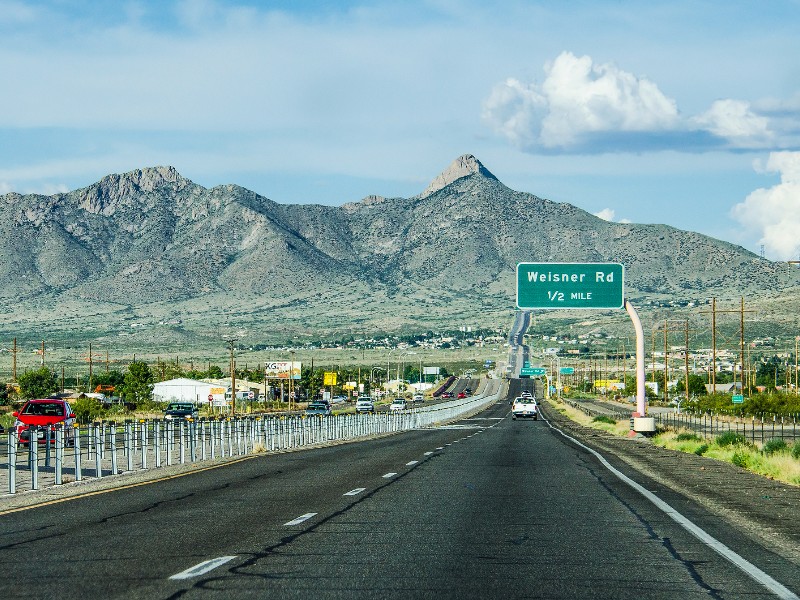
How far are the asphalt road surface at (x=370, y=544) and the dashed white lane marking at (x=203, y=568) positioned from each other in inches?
0.7

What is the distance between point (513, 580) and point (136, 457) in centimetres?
2755

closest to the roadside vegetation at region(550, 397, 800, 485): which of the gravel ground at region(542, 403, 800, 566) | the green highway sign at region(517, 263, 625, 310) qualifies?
the gravel ground at region(542, 403, 800, 566)

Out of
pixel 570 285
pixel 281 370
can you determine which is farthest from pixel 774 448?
pixel 281 370

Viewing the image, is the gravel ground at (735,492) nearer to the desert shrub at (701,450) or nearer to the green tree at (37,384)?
the desert shrub at (701,450)

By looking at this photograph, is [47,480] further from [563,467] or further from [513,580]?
[513,580]

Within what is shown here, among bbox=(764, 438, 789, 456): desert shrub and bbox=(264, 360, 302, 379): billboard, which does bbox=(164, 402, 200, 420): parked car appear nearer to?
bbox=(764, 438, 789, 456): desert shrub

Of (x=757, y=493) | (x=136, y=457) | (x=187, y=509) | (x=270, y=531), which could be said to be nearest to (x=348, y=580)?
(x=270, y=531)

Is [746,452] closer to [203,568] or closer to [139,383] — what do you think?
[203,568]

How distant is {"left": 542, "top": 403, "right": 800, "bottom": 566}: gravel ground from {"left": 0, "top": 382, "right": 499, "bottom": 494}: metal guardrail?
11.5 meters

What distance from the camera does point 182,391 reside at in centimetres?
14162

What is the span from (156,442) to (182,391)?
372 feet

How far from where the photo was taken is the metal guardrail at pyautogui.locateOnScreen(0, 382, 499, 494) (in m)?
25.3

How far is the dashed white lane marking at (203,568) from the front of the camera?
11102 mm

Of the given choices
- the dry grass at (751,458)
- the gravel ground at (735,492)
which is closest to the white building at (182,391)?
the dry grass at (751,458)
